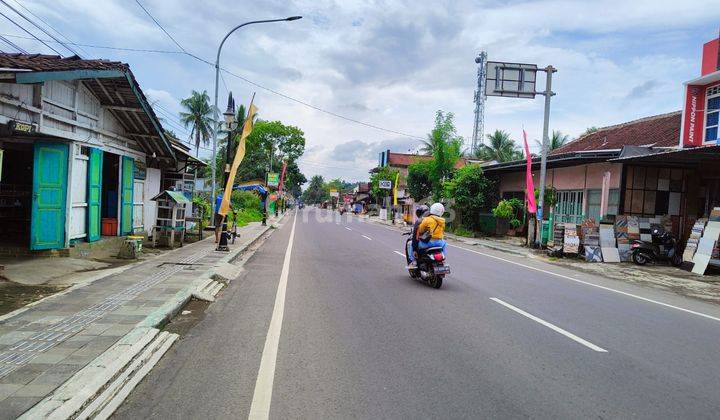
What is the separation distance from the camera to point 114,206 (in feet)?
44.5

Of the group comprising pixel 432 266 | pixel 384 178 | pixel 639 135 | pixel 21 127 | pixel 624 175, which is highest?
pixel 639 135

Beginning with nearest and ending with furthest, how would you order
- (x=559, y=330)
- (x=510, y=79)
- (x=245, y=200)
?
(x=559, y=330), (x=510, y=79), (x=245, y=200)

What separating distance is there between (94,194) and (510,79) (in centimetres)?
1555

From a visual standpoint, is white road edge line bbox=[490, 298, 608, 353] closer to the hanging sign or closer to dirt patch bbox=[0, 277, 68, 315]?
dirt patch bbox=[0, 277, 68, 315]

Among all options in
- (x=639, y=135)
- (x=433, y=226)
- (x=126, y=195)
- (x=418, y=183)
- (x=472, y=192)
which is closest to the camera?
(x=433, y=226)

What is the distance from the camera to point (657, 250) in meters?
17.0

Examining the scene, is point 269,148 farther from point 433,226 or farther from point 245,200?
point 433,226

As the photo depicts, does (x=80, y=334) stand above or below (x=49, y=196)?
below

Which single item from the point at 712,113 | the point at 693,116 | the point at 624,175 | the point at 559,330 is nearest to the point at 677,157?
the point at 624,175

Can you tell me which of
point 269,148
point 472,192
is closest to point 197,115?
point 269,148

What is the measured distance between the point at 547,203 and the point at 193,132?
45.2m

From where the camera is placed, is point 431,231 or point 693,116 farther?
point 693,116

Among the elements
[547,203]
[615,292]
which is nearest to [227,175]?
[615,292]

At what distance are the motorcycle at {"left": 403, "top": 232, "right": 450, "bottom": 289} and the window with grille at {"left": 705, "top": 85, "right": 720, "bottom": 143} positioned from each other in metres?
14.2
